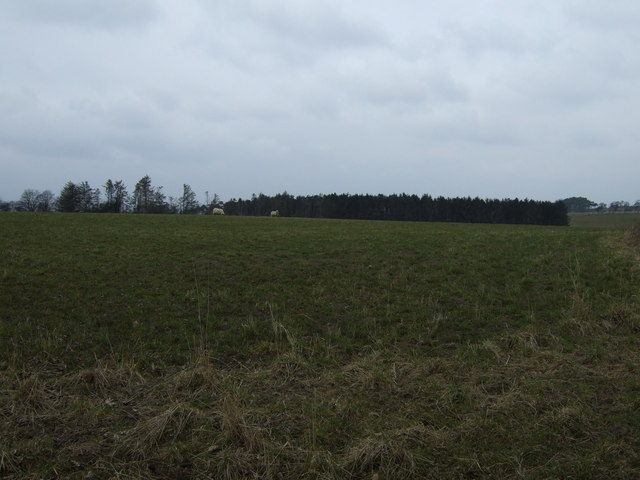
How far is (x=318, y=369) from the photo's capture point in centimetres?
683

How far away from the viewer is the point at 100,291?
10.2m

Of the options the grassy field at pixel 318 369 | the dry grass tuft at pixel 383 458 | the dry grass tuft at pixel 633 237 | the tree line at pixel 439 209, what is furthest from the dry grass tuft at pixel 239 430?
the tree line at pixel 439 209

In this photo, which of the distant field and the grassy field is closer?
the grassy field

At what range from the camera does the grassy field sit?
4406mm

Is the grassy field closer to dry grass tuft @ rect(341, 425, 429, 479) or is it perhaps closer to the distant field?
dry grass tuft @ rect(341, 425, 429, 479)

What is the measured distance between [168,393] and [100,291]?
525 centimetres

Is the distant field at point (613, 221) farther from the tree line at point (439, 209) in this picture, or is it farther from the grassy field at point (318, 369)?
the grassy field at point (318, 369)

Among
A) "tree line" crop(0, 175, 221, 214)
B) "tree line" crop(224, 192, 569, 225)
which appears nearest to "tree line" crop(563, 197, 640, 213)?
"tree line" crop(224, 192, 569, 225)

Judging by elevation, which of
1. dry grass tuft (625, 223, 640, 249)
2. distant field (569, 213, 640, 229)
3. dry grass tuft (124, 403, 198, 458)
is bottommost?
dry grass tuft (124, 403, 198, 458)

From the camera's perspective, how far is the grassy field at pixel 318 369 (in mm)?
4406

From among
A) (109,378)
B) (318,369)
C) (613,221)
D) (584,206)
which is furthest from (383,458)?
(584,206)

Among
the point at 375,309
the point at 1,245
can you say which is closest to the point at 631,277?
the point at 375,309

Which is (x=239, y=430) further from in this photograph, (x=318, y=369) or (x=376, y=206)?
(x=376, y=206)

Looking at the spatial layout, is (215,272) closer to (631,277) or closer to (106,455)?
(106,455)
